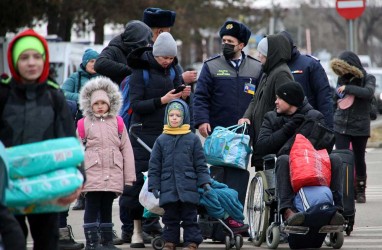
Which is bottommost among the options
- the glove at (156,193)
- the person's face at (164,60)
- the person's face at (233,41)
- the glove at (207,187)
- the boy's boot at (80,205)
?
the boy's boot at (80,205)

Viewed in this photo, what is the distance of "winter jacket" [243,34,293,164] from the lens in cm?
1162

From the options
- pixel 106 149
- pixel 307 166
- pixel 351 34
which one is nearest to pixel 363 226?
pixel 307 166

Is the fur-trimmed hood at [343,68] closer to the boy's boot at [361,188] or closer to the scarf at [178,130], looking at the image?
the boy's boot at [361,188]

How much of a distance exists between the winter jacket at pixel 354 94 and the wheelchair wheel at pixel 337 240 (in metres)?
3.96

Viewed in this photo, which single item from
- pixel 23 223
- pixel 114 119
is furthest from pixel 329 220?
pixel 23 223

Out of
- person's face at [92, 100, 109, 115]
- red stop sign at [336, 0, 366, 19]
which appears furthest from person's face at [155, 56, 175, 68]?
red stop sign at [336, 0, 366, 19]

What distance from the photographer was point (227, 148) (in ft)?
37.0

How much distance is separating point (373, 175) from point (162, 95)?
8.75m

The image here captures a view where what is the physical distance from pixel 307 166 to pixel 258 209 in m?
0.98

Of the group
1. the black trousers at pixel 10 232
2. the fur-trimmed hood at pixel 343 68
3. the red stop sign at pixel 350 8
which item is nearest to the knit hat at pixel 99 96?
the black trousers at pixel 10 232

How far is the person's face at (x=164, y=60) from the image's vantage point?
443 inches

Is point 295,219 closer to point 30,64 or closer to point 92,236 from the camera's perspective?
point 92,236

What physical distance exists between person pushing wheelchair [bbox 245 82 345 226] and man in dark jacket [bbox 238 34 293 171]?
346 millimetres

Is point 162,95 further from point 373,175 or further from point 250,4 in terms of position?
point 250,4
